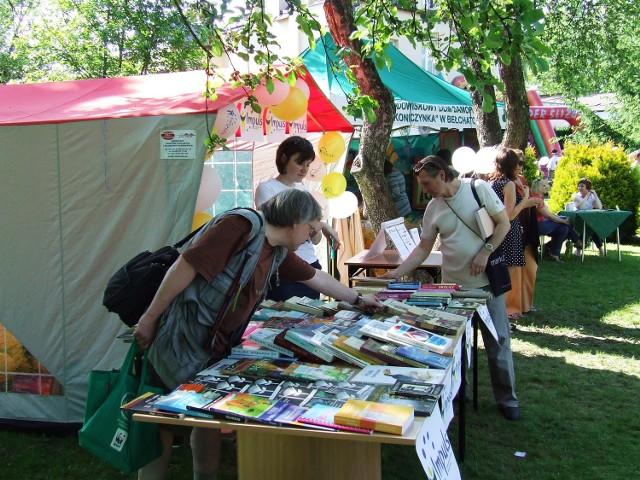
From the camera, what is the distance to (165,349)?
2.50 m

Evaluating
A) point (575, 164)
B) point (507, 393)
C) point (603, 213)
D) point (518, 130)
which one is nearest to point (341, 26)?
point (518, 130)

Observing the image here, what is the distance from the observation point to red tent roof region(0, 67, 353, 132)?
3818 mm

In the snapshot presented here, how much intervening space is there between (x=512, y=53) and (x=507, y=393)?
2198 mm

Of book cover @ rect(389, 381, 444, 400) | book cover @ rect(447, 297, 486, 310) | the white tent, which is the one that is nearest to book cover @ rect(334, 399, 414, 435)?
book cover @ rect(389, 381, 444, 400)

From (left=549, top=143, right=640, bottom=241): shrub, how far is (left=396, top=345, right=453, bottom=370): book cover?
11.6 m

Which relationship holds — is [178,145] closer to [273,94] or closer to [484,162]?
[273,94]

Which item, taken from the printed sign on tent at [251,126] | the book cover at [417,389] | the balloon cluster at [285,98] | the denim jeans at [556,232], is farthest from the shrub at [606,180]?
the book cover at [417,389]

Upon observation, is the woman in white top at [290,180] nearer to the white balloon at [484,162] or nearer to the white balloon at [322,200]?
the white balloon at [322,200]

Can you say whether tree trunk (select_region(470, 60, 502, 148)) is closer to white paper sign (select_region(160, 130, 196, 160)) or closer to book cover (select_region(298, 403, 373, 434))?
white paper sign (select_region(160, 130, 196, 160))

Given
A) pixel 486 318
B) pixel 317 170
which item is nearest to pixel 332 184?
pixel 317 170

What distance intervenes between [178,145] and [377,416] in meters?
2.33

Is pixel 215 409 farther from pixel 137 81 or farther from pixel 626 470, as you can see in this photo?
pixel 137 81

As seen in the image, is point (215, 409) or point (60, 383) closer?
point (215, 409)

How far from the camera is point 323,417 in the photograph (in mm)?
1924
